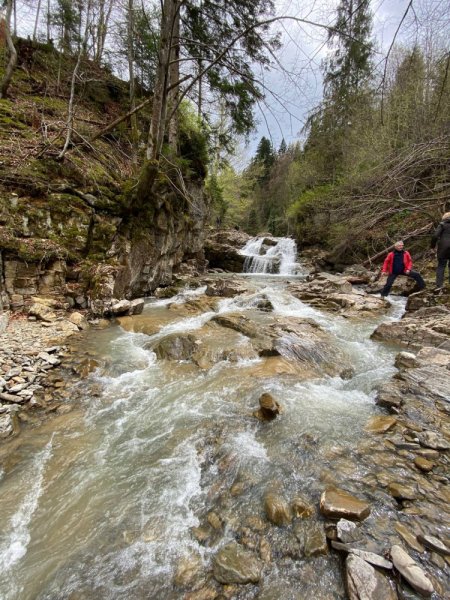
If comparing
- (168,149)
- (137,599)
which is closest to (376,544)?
(137,599)

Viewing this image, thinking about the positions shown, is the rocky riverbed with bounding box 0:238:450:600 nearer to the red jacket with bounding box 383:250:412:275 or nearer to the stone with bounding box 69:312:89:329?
the stone with bounding box 69:312:89:329

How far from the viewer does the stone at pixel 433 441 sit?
2.34 metres

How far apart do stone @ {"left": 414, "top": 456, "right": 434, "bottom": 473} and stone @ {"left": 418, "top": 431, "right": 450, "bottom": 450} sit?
7.9 inches

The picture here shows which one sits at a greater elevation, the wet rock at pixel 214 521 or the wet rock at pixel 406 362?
the wet rock at pixel 406 362

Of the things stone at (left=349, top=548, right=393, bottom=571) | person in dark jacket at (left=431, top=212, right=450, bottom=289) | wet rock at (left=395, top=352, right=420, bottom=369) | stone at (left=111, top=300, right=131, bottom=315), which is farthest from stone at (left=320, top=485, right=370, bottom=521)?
person in dark jacket at (left=431, top=212, right=450, bottom=289)

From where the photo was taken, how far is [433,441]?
7.87 feet

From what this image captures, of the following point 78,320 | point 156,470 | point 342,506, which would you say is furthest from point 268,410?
point 78,320

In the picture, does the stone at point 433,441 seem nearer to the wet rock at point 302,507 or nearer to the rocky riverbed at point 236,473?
the rocky riverbed at point 236,473

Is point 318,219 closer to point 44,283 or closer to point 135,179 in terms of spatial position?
point 135,179

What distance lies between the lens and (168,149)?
9883 millimetres

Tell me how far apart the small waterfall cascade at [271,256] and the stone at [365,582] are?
56.4 feet

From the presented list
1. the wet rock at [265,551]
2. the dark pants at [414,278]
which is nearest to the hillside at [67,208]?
the wet rock at [265,551]

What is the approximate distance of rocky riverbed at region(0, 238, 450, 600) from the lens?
1.55m

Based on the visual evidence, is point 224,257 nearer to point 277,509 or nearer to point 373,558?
point 277,509
